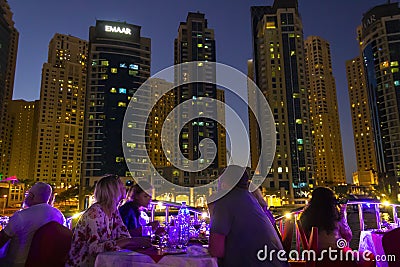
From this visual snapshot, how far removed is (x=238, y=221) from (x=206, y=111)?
85.1 metres

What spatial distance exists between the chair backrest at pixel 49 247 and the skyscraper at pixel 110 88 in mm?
63061

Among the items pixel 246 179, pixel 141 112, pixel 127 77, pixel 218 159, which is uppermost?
pixel 127 77

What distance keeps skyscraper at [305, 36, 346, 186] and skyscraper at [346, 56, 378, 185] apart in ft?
36.4

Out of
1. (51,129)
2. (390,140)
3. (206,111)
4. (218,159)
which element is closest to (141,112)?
(206,111)

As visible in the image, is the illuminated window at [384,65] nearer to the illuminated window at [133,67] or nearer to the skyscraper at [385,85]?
the skyscraper at [385,85]

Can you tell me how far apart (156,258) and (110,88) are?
7014 cm

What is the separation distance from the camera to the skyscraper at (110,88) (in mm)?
65125

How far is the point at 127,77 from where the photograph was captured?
70.8 meters

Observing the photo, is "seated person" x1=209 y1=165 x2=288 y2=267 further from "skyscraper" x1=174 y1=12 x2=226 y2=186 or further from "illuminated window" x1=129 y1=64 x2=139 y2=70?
"skyscraper" x1=174 y1=12 x2=226 y2=186

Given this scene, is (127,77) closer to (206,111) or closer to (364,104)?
(206,111)

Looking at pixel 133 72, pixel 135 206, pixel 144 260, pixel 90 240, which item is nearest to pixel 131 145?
pixel 133 72

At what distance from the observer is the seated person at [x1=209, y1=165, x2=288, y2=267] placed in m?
2.47

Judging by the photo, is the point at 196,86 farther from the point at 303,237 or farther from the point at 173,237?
the point at 173,237

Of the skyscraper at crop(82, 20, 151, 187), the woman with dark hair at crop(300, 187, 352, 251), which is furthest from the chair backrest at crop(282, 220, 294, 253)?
the skyscraper at crop(82, 20, 151, 187)
